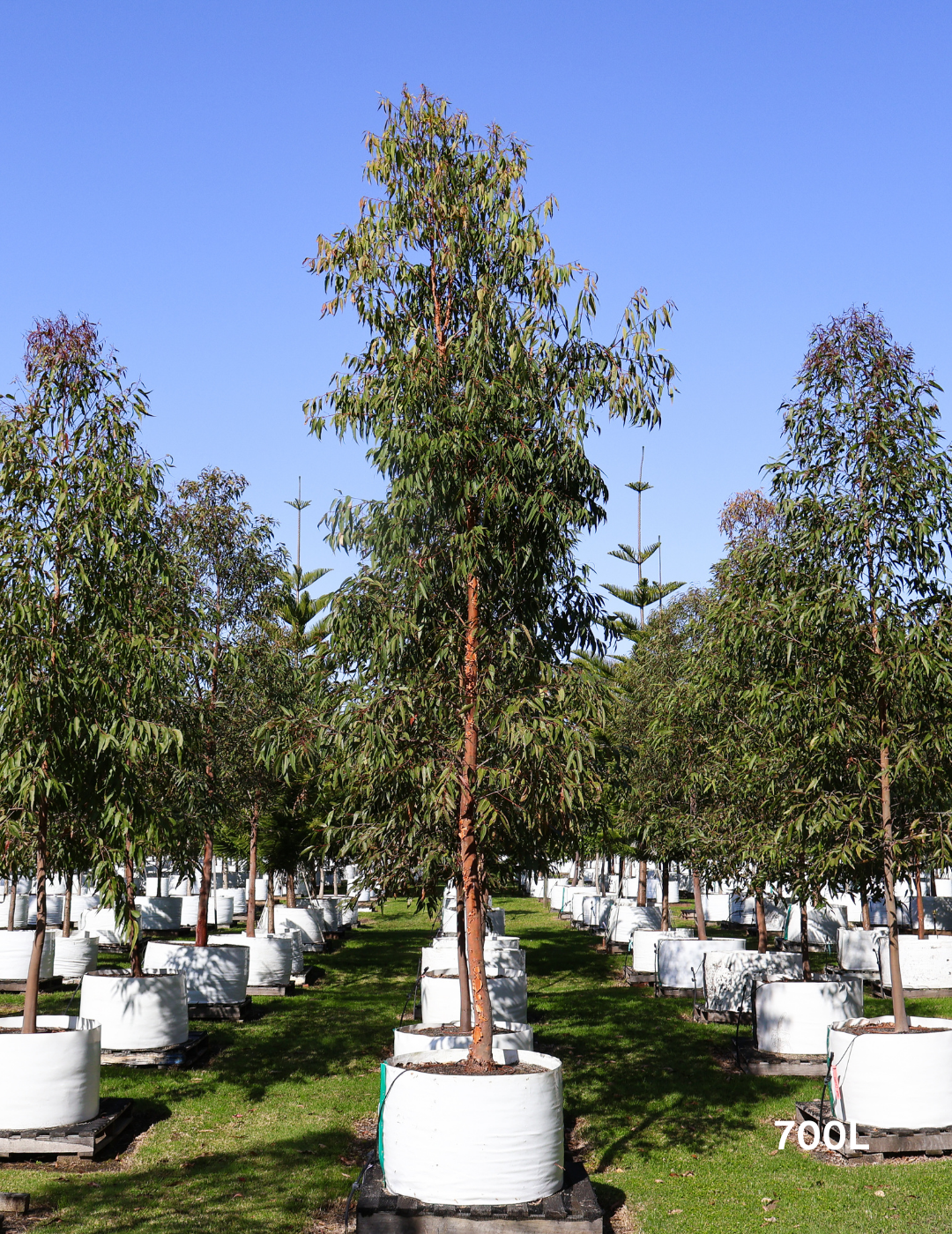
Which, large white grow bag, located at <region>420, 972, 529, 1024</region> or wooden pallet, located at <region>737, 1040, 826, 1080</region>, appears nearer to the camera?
wooden pallet, located at <region>737, 1040, 826, 1080</region>

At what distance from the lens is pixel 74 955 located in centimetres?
2305

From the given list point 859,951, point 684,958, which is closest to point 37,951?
point 684,958

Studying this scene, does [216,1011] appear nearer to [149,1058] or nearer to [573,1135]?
[149,1058]

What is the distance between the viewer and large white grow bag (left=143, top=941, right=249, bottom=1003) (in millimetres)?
18203

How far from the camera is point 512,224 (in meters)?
10.3

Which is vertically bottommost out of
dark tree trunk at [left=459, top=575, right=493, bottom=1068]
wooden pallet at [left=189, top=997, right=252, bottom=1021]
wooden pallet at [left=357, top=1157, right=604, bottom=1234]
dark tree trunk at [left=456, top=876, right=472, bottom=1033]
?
wooden pallet at [left=189, top=997, right=252, bottom=1021]

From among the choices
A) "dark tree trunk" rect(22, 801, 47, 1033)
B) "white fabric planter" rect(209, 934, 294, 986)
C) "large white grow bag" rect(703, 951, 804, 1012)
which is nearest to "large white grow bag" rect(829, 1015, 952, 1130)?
"large white grow bag" rect(703, 951, 804, 1012)

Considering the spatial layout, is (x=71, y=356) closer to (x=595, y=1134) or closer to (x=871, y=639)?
(x=871, y=639)

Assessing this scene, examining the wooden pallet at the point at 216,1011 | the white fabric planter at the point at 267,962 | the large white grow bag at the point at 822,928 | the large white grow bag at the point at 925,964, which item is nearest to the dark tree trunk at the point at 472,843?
the wooden pallet at the point at 216,1011

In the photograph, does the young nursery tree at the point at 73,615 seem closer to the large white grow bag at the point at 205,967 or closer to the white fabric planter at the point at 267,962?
the large white grow bag at the point at 205,967

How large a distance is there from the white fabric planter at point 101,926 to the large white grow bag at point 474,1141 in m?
20.4

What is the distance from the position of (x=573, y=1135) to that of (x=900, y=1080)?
325cm

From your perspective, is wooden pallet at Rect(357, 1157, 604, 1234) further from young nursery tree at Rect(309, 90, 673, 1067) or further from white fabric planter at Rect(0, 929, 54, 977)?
white fabric planter at Rect(0, 929, 54, 977)

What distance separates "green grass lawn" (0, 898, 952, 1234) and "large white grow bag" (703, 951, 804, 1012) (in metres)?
0.59
